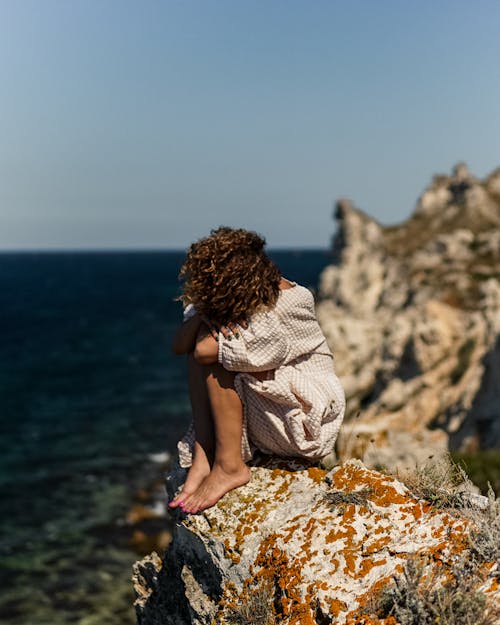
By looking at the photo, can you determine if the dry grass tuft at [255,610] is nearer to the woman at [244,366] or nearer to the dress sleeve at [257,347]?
the woman at [244,366]

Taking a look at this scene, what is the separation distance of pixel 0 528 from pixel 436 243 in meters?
28.0

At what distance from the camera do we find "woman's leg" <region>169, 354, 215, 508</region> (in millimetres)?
5445

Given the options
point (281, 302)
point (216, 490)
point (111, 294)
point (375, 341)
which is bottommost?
point (111, 294)

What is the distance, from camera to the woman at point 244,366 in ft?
16.9

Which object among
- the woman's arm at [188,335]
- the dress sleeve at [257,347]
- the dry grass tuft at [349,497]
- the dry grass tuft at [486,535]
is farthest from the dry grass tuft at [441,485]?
the woman's arm at [188,335]

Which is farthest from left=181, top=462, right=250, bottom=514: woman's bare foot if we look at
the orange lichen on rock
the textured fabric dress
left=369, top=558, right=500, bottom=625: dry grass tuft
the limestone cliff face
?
the limestone cliff face

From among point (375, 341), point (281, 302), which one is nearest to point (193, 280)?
point (281, 302)

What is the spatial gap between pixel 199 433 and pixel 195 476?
0.38m

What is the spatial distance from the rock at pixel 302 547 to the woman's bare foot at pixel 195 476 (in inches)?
7.1

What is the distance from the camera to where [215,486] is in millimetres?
5336

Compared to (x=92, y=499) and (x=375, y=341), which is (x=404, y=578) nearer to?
(x=92, y=499)

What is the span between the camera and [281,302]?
17.7 ft

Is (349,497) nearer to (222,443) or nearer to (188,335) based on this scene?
(222,443)

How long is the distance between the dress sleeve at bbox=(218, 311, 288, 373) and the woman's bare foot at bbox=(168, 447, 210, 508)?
1.05m
